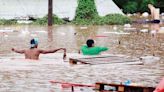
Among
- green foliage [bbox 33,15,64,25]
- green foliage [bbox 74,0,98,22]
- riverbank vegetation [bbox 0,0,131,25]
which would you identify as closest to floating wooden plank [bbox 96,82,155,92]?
green foliage [bbox 33,15,64,25]

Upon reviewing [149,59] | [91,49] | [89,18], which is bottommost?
[149,59]

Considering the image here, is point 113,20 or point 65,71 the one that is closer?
point 65,71

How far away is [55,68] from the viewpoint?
16531 millimetres

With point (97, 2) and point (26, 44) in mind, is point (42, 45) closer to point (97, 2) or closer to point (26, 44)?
point (26, 44)

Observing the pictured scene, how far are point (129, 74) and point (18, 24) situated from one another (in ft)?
90.0

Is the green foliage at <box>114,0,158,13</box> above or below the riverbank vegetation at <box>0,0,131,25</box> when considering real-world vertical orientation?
above

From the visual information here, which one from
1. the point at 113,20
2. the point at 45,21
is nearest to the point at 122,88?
the point at 45,21

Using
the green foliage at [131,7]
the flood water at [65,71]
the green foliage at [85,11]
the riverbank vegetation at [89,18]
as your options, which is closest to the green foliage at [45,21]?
the riverbank vegetation at [89,18]

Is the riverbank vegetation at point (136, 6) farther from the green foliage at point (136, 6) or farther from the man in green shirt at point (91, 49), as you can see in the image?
the man in green shirt at point (91, 49)

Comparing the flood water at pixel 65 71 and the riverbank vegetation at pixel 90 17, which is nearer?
the flood water at pixel 65 71

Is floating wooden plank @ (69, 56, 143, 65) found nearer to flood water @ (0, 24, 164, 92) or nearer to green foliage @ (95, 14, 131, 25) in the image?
flood water @ (0, 24, 164, 92)

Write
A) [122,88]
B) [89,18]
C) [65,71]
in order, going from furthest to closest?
[89,18]
[65,71]
[122,88]

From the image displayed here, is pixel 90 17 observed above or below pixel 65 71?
above

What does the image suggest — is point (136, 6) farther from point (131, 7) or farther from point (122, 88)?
point (122, 88)
